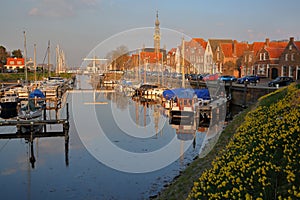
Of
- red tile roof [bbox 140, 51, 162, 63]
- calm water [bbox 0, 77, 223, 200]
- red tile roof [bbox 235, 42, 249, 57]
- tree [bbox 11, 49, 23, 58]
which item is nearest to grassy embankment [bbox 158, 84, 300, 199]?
calm water [bbox 0, 77, 223, 200]

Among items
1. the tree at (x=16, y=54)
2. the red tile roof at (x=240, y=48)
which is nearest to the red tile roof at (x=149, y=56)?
the red tile roof at (x=240, y=48)

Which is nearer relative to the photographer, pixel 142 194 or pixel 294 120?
pixel 294 120

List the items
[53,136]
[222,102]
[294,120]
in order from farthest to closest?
1. [222,102]
2. [53,136]
3. [294,120]

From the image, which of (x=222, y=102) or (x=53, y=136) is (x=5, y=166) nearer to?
(x=53, y=136)

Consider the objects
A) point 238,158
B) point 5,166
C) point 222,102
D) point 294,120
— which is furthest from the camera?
point 222,102

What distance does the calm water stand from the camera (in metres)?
11.3

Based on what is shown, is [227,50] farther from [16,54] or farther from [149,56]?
[16,54]

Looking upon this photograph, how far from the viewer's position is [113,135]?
20266 mm

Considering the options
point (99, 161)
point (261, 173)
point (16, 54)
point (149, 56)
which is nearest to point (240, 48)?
point (149, 56)

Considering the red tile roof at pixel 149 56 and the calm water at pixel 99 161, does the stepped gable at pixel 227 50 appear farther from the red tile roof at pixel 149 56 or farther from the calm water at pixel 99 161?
the calm water at pixel 99 161

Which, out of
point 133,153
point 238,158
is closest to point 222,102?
point 133,153

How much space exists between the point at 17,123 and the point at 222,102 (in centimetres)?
1893

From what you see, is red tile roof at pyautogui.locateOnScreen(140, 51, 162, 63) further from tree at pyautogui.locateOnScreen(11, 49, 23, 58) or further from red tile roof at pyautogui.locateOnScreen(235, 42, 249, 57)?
tree at pyautogui.locateOnScreen(11, 49, 23, 58)

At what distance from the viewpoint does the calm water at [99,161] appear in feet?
37.2
